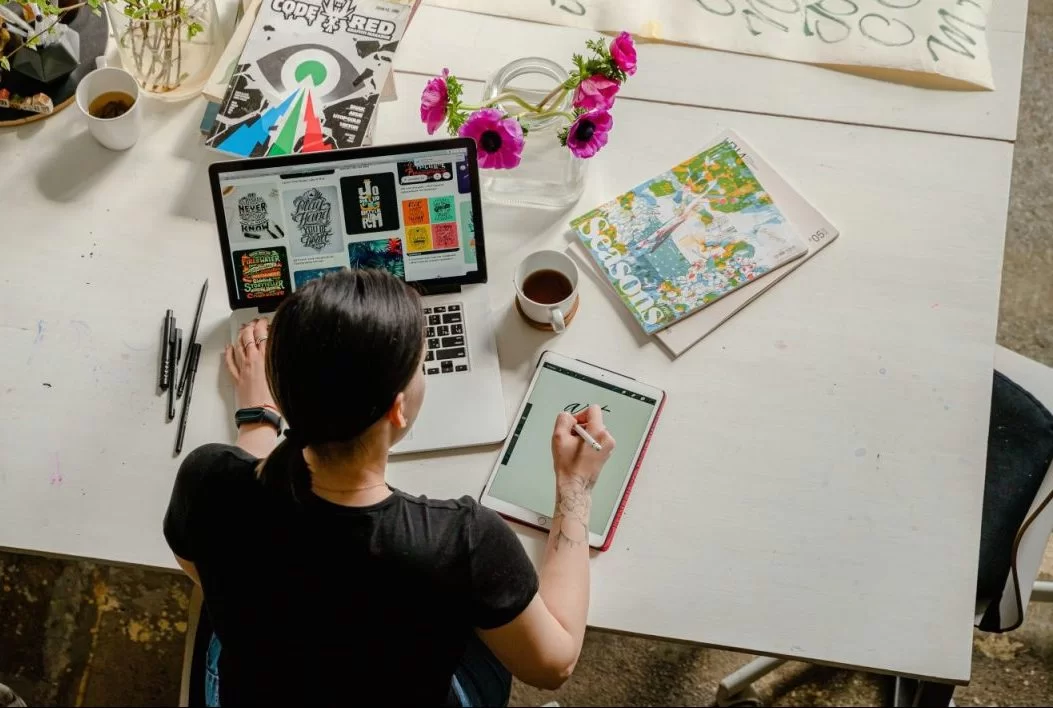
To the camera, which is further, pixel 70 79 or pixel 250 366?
pixel 70 79

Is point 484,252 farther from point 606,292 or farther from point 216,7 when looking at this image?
point 216,7

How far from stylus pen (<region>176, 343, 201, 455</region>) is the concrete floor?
0.81m

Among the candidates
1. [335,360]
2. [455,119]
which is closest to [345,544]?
[335,360]

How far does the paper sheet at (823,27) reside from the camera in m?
1.34

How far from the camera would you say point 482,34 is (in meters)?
1.37

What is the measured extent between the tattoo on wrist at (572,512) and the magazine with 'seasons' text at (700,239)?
0.75ft

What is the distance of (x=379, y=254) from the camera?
120 centimetres

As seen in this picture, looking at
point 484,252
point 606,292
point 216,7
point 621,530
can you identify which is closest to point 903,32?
point 606,292

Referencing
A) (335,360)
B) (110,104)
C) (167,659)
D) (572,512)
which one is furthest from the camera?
(167,659)

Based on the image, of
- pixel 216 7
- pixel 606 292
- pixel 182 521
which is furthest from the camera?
pixel 216 7

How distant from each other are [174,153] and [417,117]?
0.34m

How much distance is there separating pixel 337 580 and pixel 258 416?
30 centimetres

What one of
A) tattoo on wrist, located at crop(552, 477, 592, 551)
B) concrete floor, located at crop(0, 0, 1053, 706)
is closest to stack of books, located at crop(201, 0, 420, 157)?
tattoo on wrist, located at crop(552, 477, 592, 551)

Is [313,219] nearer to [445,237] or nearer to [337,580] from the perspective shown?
[445,237]
